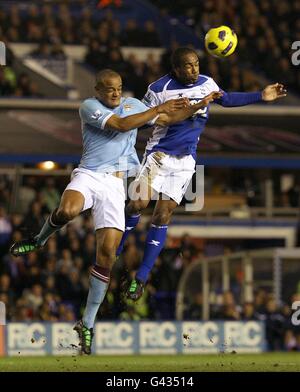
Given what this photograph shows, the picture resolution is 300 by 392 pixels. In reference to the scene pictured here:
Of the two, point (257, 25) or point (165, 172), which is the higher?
point (257, 25)

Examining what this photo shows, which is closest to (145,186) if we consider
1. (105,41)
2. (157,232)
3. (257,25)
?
(157,232)

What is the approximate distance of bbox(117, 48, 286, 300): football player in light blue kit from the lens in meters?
14.2

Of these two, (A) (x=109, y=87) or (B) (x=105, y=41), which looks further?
(B) (x=105, y=41)

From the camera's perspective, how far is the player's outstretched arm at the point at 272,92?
46.5ft

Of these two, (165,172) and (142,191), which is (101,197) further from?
(165,172)

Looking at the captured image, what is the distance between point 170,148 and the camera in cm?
1443

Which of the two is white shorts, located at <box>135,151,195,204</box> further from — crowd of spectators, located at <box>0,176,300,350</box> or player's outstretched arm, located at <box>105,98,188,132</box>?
crowd of spectators, located at <box>0,176,300,350</box>

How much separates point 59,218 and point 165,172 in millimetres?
1533

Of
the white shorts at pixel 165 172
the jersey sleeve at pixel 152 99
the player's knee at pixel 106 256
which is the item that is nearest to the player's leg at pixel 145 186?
the white shorts at pixel 165 172

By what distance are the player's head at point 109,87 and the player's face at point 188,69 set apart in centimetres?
88

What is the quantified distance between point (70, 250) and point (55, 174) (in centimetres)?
315

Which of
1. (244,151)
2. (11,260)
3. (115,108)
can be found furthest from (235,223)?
(115,108)

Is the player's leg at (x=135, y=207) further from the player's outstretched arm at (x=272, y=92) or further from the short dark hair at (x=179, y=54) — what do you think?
the player's outstretched arm at (x=272, y=92)

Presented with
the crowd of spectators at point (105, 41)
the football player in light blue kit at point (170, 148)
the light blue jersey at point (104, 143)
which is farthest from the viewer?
the crowd of spectators at point (105, 41)
